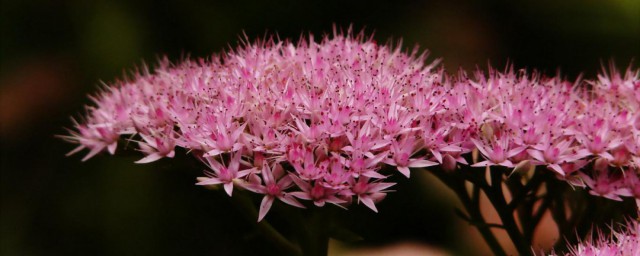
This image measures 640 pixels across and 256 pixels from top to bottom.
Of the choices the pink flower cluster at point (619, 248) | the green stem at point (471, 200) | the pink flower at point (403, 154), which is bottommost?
the pink flower cluster at point (619, 248)

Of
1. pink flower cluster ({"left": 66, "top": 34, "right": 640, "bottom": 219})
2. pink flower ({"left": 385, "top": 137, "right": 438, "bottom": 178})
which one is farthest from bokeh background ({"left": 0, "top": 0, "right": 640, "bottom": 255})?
pink flower ({"left": 385, "top": 137, "right": 438, "bottom": 178})

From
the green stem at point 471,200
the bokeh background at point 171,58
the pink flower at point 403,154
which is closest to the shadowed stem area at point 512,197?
the green stem at point 471,200

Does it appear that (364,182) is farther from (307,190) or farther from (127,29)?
(127,29)

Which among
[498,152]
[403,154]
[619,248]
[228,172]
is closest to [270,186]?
[228,172]

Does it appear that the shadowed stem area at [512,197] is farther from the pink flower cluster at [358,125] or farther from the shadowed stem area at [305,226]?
the shadowed stem area at [305,226]

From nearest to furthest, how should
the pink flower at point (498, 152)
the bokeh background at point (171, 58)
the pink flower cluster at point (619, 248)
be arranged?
the pink flower cluster at point (619, 248) → the pink flower at point (498, 152) → the bokeh background at point (171, 58)

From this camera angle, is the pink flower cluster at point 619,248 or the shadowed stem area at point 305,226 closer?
the pink flower cluster at point 619,248

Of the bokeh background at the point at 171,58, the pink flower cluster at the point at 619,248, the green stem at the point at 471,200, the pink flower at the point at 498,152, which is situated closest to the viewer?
the pink flower cluster at the point at 619,248

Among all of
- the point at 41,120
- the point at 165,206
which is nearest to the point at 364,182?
the point at 165,206
